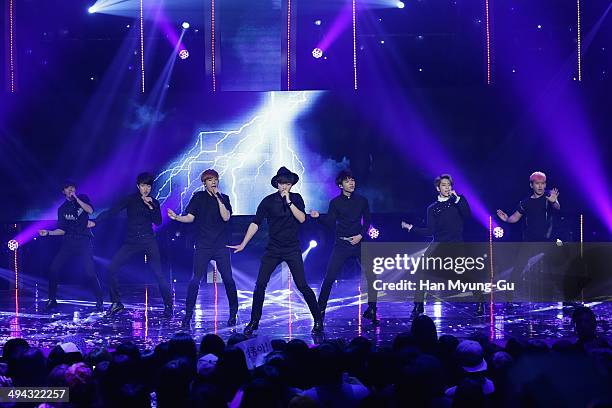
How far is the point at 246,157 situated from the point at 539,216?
519 cm

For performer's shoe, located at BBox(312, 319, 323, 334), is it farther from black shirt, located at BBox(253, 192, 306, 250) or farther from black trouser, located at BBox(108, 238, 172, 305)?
black trouser, located at BBox(108, 238, 172, 305)

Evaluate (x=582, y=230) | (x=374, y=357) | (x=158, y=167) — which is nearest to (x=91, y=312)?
(x=158, y=167)

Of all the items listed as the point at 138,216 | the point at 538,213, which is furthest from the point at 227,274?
the point at 538,213

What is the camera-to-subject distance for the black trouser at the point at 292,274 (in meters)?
9.14

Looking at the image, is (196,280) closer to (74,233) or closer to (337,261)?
(337,261)

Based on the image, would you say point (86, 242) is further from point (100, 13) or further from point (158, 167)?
point (100, 13)

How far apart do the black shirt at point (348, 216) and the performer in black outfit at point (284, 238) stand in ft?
1.90

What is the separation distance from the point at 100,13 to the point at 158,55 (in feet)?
4.13

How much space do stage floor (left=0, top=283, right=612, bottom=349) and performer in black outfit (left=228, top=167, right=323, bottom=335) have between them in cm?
35

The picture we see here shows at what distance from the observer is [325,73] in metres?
14.5

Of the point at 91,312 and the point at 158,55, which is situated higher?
the point at 158,55

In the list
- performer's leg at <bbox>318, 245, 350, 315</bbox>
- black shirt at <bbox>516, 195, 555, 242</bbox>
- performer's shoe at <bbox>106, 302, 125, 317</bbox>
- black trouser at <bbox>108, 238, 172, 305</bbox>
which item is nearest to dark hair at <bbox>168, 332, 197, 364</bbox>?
performer's leg at <bbox>318, 245, 350, 315</bbox>

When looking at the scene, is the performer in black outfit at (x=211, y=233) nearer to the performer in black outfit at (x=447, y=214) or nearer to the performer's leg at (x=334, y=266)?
the performer's leg at (x=334, y=266)

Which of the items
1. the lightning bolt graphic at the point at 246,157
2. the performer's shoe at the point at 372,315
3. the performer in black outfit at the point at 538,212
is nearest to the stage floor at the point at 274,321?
the performer's shoe at the point at 372,315
